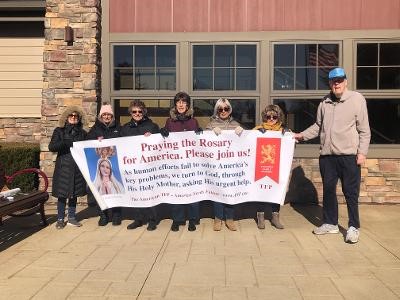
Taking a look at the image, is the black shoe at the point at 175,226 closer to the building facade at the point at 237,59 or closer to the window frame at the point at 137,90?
the building facade at the point at 237,59

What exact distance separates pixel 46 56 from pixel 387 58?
18.6 ft

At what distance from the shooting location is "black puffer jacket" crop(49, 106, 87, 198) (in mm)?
6039

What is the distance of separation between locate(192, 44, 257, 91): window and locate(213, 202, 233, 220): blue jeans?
102 inches

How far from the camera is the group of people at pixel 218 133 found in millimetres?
5438

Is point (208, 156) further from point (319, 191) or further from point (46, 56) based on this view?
point (46, 56)

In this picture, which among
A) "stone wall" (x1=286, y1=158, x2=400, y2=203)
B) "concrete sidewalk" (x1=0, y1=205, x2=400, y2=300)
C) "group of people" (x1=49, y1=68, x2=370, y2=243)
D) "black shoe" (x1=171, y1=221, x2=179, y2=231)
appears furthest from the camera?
"stone wall" (x1=286, y1=158, x2=400, y2=203)

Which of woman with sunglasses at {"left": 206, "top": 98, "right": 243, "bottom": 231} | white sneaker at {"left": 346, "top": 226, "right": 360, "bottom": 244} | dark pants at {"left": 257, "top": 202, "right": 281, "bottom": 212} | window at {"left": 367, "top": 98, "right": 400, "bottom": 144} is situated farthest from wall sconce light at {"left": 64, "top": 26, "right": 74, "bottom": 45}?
white sneaker at {"left": 346, "top": 226, "right": 360, "bottom": 244}

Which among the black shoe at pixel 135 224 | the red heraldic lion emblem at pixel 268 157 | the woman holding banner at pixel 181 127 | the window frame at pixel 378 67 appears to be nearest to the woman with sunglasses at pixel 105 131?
the black shoe at pixel 135 224

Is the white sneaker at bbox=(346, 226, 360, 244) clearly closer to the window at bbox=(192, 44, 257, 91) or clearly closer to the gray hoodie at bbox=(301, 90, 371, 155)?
the gray hoodie at bbox=(301, 90, 371, 155)

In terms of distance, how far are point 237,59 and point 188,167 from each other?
8.91ft

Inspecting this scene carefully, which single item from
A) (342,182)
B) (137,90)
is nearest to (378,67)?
(342,182)

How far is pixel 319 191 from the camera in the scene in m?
7.86

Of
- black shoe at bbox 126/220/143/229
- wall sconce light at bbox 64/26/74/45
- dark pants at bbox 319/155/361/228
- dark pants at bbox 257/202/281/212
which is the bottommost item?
black shoe at bbox 126/220/143/229

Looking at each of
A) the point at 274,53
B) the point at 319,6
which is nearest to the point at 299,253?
the point at 274,53
